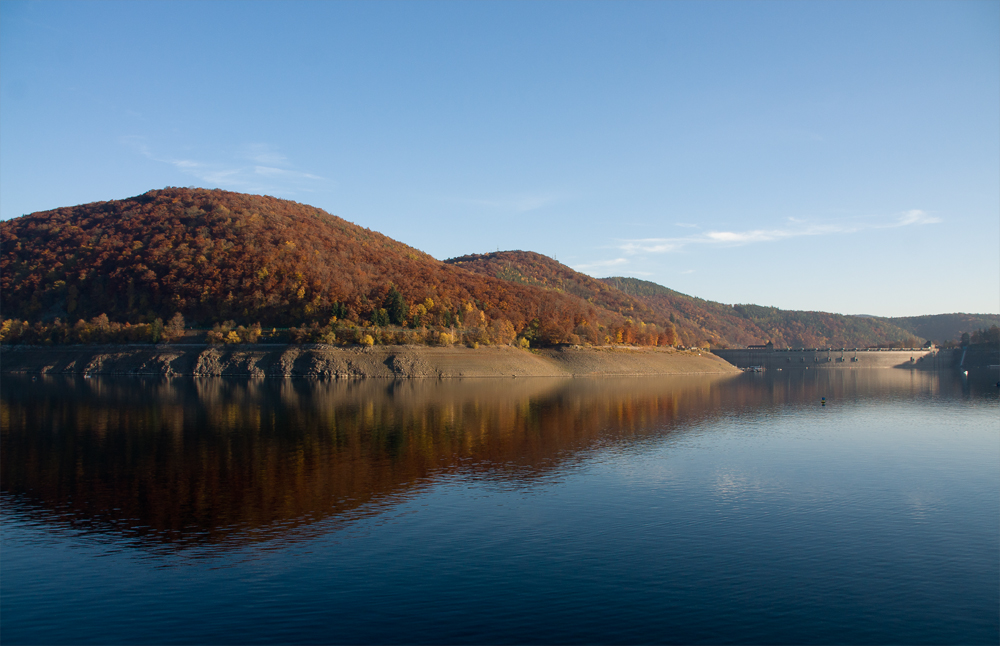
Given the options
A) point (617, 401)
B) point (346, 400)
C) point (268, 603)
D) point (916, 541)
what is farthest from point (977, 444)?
point (346, 400)

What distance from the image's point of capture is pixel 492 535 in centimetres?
2395

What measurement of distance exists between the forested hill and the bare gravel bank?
45.5ft

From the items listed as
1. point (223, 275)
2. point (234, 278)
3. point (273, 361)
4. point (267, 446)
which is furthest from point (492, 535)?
point (223, 275)

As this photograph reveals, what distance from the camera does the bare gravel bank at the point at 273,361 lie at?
124 metres

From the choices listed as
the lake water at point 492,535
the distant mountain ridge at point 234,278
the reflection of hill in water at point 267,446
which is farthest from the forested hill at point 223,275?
the lake water at point 492,535

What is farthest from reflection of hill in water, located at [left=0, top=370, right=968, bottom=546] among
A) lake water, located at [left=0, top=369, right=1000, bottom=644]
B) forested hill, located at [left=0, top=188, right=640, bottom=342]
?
forested hill, located at [left=0, top=188, right=640, bottom=342]

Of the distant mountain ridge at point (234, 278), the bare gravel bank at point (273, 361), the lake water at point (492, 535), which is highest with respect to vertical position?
the distant mountain ridge at point (234, 278)

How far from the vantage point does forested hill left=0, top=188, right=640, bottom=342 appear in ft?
477

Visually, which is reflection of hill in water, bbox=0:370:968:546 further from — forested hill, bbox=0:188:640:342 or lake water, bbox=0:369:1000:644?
forested hill, bbox=0:188:640:342

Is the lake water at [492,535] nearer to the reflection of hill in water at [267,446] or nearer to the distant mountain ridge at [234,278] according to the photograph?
the reflection of hill in water at [267,446]

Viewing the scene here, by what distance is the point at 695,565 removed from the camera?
20781 millimetres

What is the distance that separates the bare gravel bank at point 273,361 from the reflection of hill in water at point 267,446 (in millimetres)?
36080

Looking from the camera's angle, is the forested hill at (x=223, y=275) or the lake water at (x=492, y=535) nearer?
the lake water at (x=492, y=535)

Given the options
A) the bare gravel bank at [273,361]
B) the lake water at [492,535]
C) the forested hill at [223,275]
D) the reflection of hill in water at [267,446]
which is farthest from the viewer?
the forested hill at [223,275]
